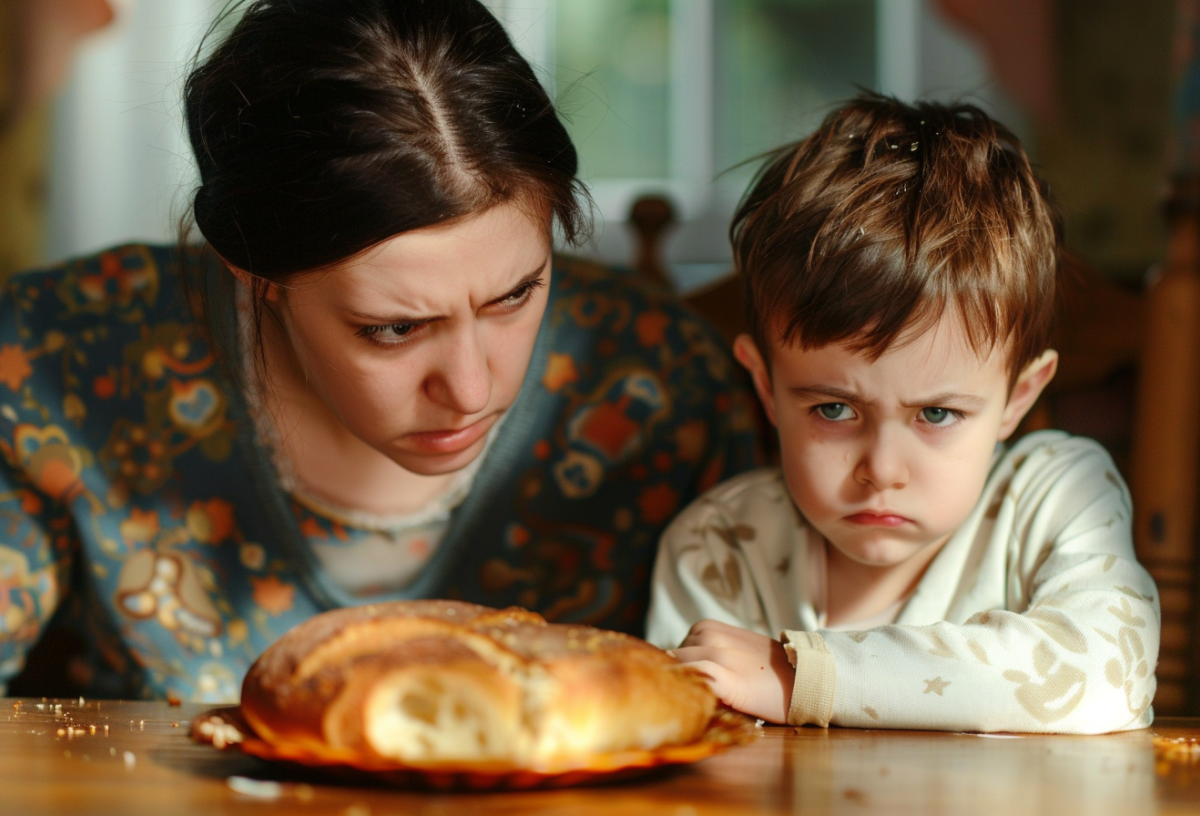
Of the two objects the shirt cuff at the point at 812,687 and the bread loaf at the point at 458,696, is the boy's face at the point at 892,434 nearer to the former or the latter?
the shirt cuff at the point at 812,687

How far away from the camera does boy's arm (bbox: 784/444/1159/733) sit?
769 mm

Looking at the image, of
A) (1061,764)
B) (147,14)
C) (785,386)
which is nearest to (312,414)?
(785,386)

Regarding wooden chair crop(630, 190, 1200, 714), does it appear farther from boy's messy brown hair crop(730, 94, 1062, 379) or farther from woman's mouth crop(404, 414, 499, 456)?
woman's mouth crop(404, 414, 499, 456)

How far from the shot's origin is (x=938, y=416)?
90 cm

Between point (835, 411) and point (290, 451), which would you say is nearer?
point (835, 411)

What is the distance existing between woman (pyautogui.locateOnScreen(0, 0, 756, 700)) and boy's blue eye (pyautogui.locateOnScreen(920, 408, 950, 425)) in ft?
1.08

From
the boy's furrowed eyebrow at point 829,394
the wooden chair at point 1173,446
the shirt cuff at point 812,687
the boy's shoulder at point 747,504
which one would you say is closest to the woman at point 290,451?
the boy's shoulder at point 747,504

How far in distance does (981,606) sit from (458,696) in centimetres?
57

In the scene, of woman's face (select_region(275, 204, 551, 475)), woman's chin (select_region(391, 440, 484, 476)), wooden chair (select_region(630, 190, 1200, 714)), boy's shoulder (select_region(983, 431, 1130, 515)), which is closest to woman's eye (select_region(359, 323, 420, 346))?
woman's face (select_region(275, 204, 551, 475))

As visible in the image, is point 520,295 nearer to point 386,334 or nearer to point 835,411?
point 386,334

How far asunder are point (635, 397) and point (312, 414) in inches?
13.3

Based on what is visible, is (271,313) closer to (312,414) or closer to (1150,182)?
(312,414)

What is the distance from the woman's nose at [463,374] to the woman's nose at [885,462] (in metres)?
0.30

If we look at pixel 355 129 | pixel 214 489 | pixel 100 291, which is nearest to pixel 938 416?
pixel 355 129
